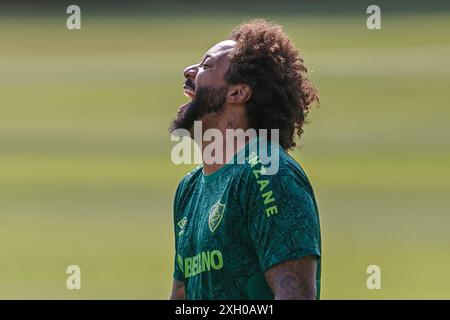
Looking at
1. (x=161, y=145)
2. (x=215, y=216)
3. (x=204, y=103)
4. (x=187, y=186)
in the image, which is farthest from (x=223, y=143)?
(x=161, y=145)

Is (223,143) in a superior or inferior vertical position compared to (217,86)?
inferior

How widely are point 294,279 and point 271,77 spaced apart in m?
1.23

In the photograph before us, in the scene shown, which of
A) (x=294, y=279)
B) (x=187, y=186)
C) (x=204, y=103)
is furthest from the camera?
(x=187, y=186)

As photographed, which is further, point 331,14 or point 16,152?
point 331,14

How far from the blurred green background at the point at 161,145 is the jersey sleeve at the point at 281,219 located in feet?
19.3

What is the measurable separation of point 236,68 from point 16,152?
1449 cm

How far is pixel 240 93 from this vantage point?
558 cm

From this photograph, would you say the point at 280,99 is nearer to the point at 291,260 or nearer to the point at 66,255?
the point at 291,260

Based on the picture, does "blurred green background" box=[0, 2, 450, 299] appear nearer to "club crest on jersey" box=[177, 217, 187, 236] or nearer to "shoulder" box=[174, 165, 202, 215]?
"shoulder" box=[174, 165, 202, 215]

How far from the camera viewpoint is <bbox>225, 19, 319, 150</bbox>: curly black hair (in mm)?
5570

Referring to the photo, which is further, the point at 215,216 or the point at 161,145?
the point at 161,145

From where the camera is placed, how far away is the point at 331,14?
31.4m

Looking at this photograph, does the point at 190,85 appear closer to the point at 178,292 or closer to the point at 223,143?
the point at 223,143
